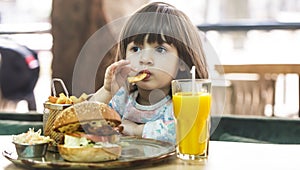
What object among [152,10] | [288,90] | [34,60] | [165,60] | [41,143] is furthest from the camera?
[34,60]

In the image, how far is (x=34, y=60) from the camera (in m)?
4.55

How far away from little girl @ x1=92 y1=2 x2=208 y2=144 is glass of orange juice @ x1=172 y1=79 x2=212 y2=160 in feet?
0.61

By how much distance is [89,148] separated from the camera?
1224 millimetres

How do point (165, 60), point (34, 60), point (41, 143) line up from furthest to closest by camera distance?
point (34, 60)
point (165, 60)
point (41, 143)

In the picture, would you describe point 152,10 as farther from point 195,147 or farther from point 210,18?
point 210,18

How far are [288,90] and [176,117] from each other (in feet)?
9.86

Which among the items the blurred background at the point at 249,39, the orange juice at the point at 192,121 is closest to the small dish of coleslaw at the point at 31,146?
the orange juice at the point at 192,121

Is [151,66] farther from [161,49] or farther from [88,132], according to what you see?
[88,132]

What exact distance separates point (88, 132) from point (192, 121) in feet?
0.94

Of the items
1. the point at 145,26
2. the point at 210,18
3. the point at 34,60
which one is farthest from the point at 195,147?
the point at 34,60

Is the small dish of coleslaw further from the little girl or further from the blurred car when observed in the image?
the blurred car

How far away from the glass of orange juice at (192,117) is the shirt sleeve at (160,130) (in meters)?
0.15

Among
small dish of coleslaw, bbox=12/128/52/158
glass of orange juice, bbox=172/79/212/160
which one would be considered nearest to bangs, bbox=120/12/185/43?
glass of orange juice, bbox=172/79/212/160

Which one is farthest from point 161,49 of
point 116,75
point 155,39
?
point 116,75
